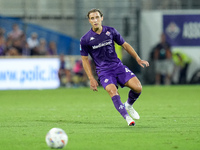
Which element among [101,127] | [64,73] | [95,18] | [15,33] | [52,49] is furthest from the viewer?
[52,49]

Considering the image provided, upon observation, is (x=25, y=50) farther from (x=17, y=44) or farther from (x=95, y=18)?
(x=95, y=18)

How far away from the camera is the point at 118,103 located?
30.3 feet

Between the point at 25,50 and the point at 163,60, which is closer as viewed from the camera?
the point at 25,50

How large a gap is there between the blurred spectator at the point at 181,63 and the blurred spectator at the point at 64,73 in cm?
526

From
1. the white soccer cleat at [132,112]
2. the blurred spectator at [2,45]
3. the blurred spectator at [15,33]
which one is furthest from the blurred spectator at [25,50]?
the white soccer cleat at [132,112]

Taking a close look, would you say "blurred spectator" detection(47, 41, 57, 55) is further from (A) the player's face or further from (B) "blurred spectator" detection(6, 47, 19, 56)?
(A) the player's face

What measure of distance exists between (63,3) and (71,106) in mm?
16368

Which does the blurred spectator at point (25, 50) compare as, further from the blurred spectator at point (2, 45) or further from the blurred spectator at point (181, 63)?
the blurred spectator at point (181, 63)

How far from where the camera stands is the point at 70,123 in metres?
10.1

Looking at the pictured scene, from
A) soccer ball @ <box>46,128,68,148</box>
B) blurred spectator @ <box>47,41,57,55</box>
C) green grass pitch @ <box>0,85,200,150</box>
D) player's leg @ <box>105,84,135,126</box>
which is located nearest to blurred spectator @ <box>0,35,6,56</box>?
blurred spectator @ <box>47,41,57,55</box>

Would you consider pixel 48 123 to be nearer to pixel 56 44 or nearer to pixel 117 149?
pixel 117 149

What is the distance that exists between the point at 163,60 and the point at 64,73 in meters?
5.12

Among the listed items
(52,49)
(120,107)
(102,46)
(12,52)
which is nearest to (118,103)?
(120,107)

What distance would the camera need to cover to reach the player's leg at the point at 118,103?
29.7ft
